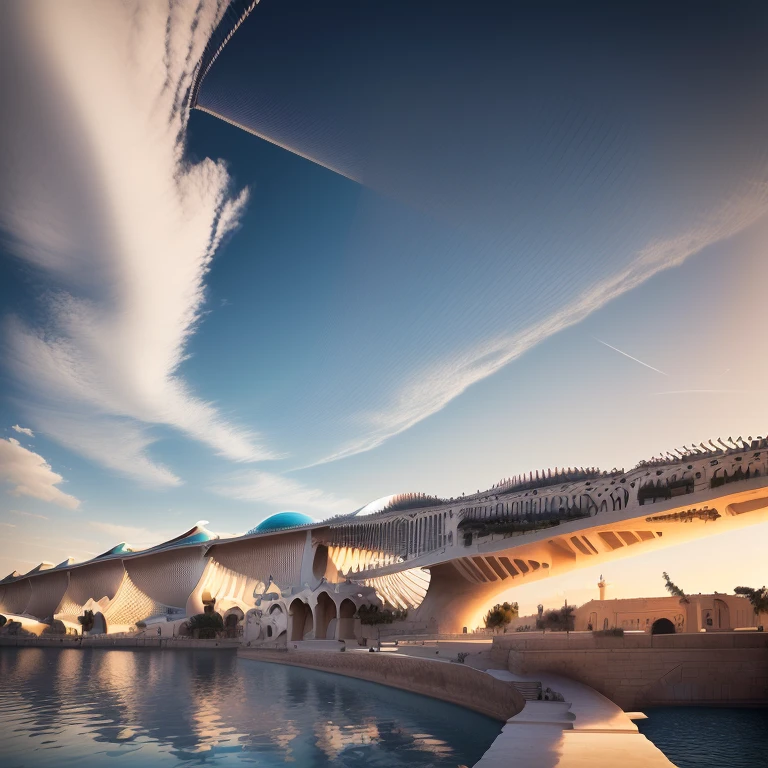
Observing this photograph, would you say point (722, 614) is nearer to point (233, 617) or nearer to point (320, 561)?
point (320, 561)

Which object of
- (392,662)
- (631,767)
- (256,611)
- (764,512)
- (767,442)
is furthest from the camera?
(256,611)

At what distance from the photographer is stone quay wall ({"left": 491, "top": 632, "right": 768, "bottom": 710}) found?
18.1m

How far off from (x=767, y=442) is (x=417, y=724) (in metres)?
18.8

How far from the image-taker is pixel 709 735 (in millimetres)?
14945

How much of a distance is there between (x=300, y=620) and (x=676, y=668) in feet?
101

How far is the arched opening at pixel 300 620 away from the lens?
147ft

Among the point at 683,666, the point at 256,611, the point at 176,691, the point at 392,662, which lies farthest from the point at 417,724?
the point at 256,611

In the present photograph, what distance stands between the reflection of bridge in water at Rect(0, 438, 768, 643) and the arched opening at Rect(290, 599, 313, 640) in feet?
0.20

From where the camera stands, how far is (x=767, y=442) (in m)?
28.6

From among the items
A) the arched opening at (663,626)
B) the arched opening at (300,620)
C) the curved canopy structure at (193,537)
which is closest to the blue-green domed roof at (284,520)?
the curved canopy structure at (193,537)

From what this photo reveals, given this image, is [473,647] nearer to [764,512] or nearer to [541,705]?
[541,705]

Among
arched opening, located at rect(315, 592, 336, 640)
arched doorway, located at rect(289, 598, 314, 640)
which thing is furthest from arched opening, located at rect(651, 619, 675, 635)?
arched doorway, located at rect(289, 598, 314, 640)

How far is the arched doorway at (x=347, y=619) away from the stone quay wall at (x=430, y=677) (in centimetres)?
647

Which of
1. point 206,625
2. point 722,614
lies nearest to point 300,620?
point 206,625
